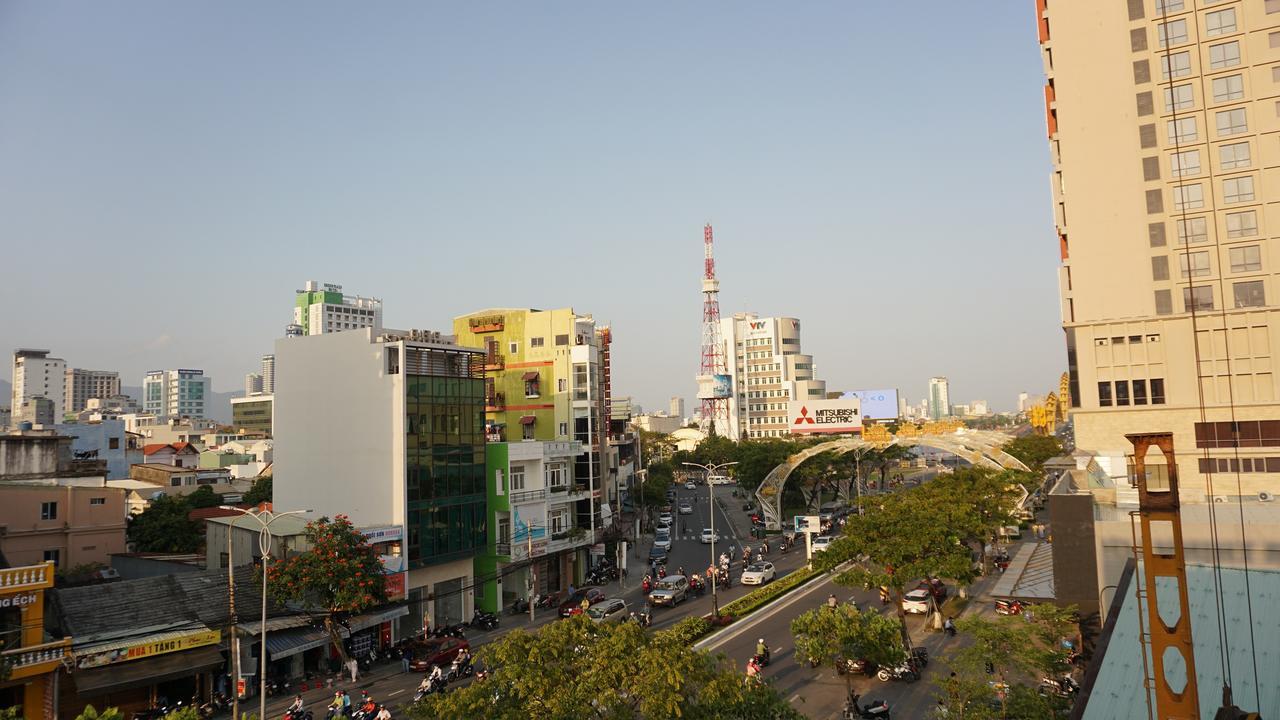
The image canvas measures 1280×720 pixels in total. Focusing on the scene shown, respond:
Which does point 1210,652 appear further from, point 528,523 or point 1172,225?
point 1172,225

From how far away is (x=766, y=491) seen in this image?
7538cm

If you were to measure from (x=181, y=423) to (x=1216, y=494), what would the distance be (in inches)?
5796

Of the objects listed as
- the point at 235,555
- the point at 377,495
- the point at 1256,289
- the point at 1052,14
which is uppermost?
the point at 1052,14

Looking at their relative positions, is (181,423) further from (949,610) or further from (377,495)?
(949,610)

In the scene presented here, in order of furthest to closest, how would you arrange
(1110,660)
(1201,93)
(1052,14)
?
(1052,14) → (1201,93) → (1110,660)

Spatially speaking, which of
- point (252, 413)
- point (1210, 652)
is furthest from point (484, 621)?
point (252, 413)

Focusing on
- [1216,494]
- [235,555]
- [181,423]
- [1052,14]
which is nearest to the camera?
[235,555]

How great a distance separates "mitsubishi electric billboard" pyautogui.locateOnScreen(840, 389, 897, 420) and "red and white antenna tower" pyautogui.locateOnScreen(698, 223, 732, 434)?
31839mm

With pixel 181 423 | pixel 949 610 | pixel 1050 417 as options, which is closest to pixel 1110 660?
pixel 949 610

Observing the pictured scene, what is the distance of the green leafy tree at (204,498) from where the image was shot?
2549 inches

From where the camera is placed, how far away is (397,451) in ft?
139

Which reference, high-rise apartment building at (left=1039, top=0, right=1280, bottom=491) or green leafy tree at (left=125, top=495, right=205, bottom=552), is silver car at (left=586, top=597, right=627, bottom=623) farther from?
green leafy tree at (left=125, top=495, right=205, bottom=552)

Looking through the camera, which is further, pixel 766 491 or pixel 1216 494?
pixel 766 491

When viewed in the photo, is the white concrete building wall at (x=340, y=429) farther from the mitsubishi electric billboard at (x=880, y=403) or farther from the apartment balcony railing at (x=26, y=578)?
the mitsubishi electric billboard at (x=880, y=403)
